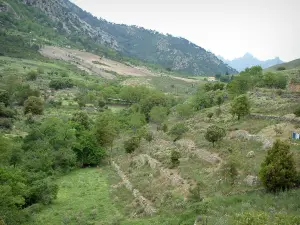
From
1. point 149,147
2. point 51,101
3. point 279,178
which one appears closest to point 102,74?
point 51,101

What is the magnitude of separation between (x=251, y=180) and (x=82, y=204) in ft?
57.6

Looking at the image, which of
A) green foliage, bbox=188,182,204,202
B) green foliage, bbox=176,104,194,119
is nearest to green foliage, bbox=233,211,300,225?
green foliage, bbox=188,182,204,202

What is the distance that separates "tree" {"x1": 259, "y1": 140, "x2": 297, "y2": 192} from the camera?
24.6m

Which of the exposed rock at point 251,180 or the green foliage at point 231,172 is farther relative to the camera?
the green foliage at point 231,172

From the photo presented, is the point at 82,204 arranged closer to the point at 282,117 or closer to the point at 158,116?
the point at 282,117

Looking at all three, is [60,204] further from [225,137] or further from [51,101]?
[51,101]

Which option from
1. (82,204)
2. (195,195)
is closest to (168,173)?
(195,195)

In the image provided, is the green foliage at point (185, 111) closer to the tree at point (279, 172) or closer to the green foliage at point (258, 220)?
the tree at point (279, 172)

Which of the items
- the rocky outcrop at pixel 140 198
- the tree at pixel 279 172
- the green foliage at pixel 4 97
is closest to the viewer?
the tree at pixel 279 172

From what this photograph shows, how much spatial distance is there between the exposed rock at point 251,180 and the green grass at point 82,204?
11783 mm

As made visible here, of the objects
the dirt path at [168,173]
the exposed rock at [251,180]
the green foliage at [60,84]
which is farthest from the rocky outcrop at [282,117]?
the green foliage at [60,84]

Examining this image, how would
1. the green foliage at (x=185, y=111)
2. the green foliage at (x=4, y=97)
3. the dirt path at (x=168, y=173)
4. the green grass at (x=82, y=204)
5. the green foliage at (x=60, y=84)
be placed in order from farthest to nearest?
1. the green foliage at (x=60, y=84)
2. the green foliage at (x=4, y=97)
3. the green foliage at (x=185, y=111)
4. the dirt path at (x=168, y=173)
5. the green grass at (x=82, y=204)

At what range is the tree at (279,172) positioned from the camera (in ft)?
80.7

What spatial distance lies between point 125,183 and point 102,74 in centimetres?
14540
